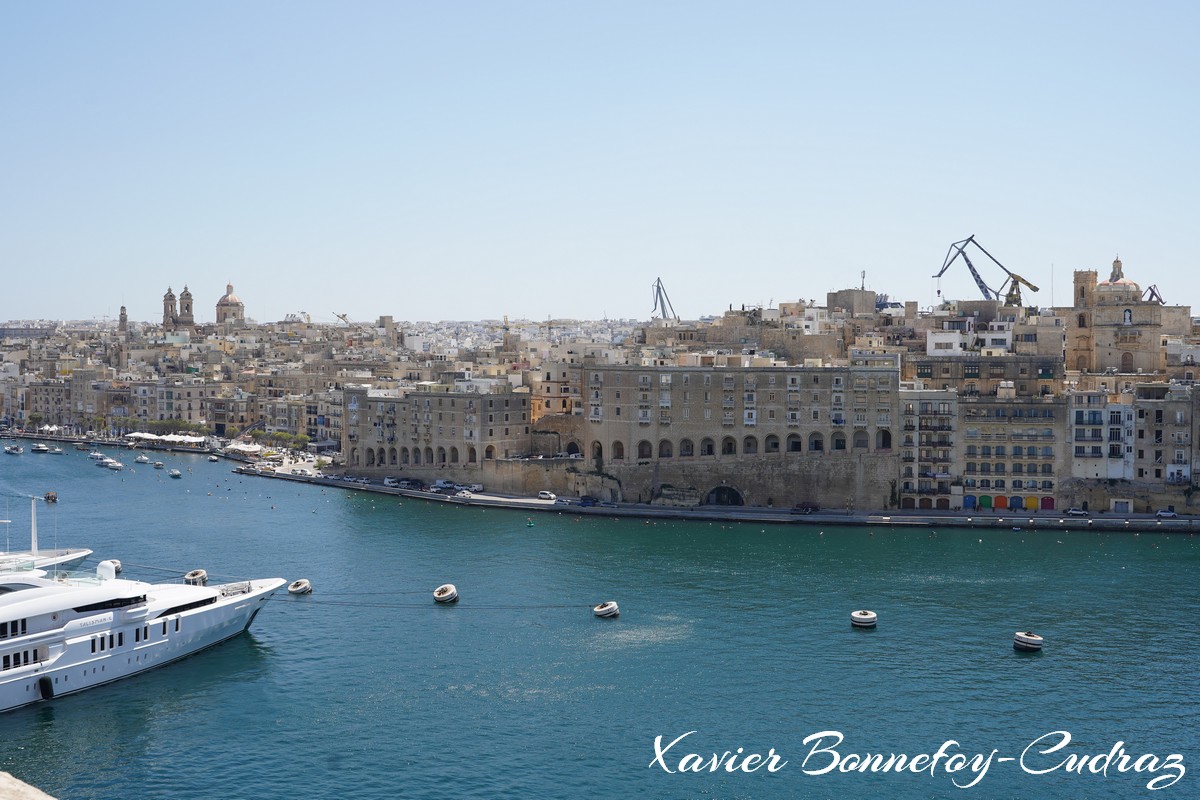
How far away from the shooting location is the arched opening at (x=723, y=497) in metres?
51.1

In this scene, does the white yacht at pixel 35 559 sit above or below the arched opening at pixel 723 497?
above

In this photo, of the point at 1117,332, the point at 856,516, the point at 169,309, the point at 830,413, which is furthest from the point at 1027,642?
the point at 169,309

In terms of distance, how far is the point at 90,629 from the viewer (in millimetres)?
28328

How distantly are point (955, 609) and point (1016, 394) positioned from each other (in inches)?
750

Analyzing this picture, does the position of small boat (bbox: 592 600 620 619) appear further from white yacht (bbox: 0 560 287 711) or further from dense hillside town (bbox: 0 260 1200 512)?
dense hillside town (bbox: 0 260 1200 512)

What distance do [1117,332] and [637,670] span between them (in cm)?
3961

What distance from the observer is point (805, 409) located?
51438mm

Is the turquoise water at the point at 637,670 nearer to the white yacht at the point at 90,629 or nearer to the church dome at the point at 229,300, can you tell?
the white yacht at the point at 90,629

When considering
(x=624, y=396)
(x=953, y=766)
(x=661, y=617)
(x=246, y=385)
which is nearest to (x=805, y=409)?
(x=624, y=396)

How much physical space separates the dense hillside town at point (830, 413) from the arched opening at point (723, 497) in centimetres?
13

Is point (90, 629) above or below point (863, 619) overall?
above

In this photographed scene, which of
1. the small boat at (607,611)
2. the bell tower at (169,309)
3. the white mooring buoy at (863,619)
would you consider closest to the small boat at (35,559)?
the small boat at (607,611)

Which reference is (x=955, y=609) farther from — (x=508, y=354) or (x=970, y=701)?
(x=508, y=354)

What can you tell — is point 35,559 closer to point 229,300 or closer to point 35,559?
point 35,559
